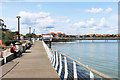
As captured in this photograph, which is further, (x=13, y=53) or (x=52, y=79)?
(x=13, y=53)

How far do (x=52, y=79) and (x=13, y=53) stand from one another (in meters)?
9.92

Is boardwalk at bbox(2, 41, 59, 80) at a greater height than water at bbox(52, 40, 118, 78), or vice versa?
→ boardwalk at bbox(2, 41, 59, 80)

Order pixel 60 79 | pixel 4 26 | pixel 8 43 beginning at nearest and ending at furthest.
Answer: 1. pixel 60 79
2. pixel 8 43
3. pixel 4 26

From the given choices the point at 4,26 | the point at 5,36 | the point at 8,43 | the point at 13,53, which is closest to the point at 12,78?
the point at 13,53

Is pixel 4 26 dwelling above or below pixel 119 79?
above

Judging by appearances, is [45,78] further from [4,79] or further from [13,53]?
[13,53]

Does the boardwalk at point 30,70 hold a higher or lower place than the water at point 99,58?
higher

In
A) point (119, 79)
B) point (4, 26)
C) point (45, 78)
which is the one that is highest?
point (4, 26)

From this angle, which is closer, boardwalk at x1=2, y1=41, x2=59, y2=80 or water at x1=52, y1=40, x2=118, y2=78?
boardwalk at x1=2, y1=41, x2=59, y2=80

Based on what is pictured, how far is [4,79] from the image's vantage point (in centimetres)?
802

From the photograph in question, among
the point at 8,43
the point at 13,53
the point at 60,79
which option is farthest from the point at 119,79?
the point at 8,43

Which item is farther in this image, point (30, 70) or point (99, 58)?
point (99, 58)

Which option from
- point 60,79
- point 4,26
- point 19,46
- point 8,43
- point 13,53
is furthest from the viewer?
point 4,26

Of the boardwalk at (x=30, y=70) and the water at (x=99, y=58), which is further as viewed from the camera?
the water at (x=99, y=58)
